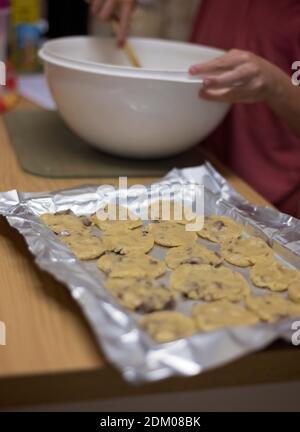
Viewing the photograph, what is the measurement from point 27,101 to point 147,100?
59 centimetres

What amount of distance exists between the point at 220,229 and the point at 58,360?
0.35 metres

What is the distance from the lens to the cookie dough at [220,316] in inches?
23.8

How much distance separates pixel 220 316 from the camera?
62 centimetres

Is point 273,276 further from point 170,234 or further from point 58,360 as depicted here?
point 58,360

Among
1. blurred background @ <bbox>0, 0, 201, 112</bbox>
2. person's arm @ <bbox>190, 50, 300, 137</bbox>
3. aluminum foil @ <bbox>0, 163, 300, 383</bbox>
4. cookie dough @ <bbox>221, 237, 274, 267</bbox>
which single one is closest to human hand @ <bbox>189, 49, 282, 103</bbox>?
person's arm @ <bbox>190, 50, 300, 137</bbox>

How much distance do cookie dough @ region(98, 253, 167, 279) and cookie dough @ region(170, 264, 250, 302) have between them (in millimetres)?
24

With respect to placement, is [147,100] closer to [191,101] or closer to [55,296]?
[191,101]

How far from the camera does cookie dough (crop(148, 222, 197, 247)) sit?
31.5 inches

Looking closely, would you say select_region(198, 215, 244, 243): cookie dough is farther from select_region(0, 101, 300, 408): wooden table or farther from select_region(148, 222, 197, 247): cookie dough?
select_region(0, 101, 300, 408): wooden table

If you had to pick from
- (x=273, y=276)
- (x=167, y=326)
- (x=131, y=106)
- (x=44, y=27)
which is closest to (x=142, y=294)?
(x=167, y=326)

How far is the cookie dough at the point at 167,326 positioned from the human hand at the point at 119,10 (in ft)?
2.42

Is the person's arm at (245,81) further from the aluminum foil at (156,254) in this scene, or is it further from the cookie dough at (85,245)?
the cookie dough at (85,245)
